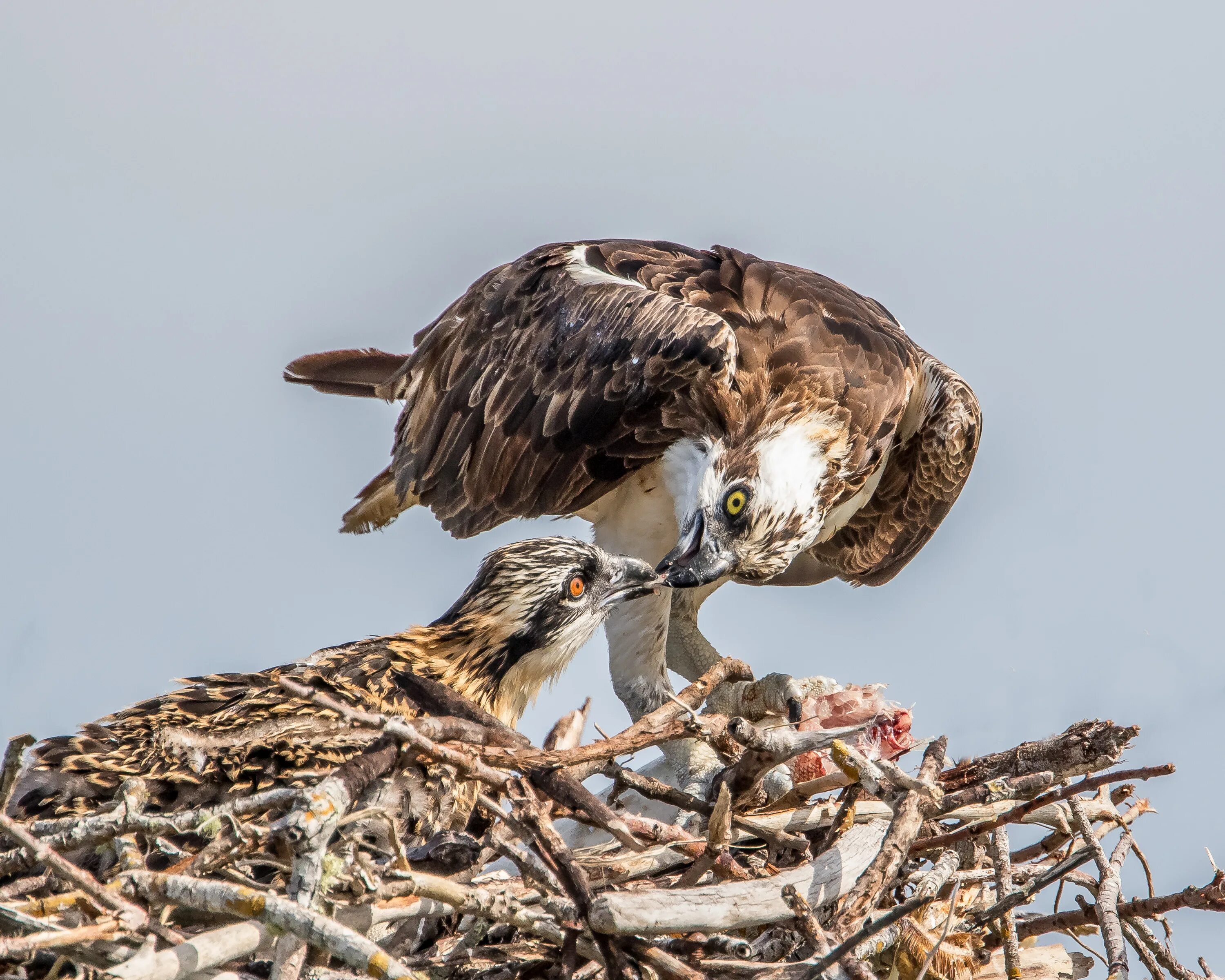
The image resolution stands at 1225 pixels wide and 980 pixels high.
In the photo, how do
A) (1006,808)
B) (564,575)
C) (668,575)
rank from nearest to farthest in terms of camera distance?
1. (1006,808)
2. (564,575)
3. (668,575)

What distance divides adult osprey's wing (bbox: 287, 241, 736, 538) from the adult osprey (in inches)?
0.4

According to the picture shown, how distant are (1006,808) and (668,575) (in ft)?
5.57

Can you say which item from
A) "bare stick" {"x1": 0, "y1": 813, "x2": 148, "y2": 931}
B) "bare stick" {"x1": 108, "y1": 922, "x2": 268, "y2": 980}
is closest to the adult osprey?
"bare stick" {"x1": 108, "y1": 922, "x2": 268, "y2": 980}

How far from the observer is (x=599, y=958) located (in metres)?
3.42

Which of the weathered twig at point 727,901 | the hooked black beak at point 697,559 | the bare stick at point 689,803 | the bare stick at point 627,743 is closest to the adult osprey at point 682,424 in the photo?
the hooked black beak at point 697,559

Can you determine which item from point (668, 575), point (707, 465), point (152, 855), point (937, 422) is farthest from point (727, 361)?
Answer: point (152, 855)

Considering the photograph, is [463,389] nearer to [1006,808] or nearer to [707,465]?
[707,465]

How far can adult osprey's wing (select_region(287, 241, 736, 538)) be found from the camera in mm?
5773

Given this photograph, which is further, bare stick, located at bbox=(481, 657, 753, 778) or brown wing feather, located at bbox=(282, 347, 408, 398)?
brown wing feather, located at bbox=(282, 347, 408, 398)

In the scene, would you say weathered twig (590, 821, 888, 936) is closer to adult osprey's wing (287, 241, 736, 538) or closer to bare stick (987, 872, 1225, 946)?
bare stick (987, 872, 1225, 946)

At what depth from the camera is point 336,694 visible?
4297 millimetres

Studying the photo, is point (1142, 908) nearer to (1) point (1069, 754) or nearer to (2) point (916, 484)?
(1) point (1069, 754)

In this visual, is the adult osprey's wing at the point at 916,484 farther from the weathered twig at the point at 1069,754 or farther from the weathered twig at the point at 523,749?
the weathered twig at the point at 523,749

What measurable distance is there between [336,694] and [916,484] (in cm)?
376
